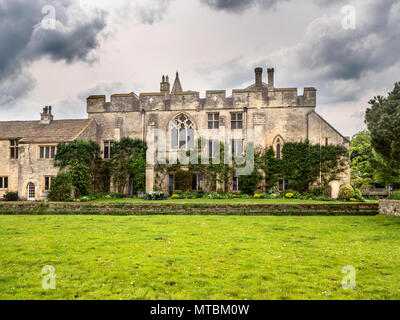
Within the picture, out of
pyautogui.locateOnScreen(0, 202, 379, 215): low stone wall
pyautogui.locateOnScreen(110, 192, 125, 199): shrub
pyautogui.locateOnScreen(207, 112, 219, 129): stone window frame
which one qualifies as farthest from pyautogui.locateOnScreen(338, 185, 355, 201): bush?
pyautogui.locateOnScreen(110, 192, 125, 199): shrub

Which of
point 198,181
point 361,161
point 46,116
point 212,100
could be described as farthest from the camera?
point 361,161

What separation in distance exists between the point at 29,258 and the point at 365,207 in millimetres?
17219

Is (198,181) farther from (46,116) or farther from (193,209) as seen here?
(46,116)

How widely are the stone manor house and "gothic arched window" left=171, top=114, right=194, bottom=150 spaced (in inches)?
4.2

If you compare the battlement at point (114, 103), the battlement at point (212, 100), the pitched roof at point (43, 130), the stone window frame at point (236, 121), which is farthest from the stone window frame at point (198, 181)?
the pitched roof at point (43, 130)

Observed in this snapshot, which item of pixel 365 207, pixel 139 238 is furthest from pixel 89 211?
pixel 365 207

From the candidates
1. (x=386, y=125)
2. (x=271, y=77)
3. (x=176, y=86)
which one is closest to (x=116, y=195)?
(x=271, y=77)

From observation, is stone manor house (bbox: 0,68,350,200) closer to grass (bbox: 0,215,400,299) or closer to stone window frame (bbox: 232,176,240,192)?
stone window frame (bbox: 232,176,240,192)

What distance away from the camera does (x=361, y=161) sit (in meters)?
45.5

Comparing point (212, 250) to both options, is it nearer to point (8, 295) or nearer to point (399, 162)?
point (8, 295)

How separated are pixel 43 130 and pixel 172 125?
13.4 m

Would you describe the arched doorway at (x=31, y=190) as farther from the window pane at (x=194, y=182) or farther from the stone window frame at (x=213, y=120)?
the stone window frame at (x=213, y=120)

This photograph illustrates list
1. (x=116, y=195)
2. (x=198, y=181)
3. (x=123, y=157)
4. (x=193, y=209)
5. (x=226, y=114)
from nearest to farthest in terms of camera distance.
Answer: (x=193, y=209) < (x=116, y=195) < (x=198, y=181) < (x=226, y=114) < (x=123, y=157)

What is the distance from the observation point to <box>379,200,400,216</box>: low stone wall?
593 inches
